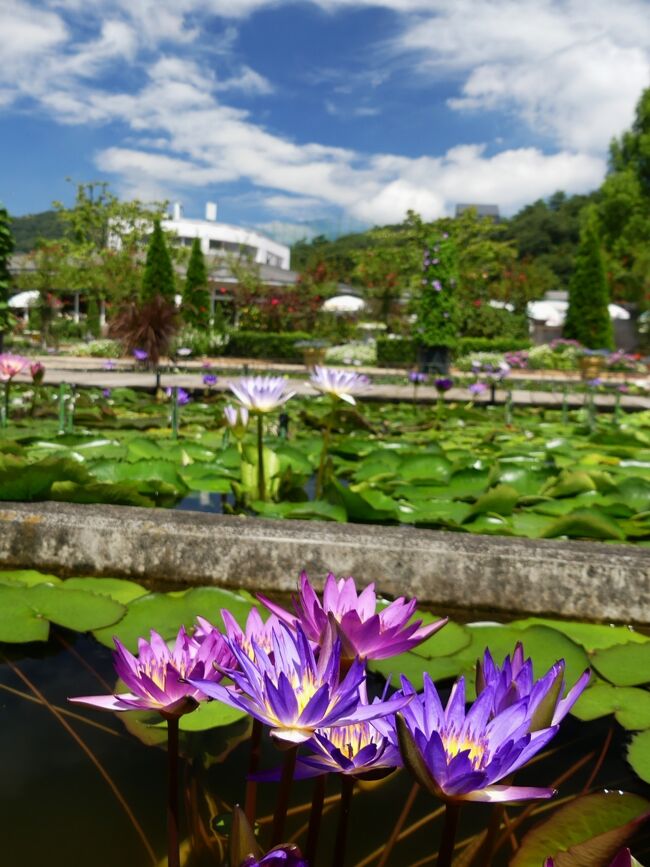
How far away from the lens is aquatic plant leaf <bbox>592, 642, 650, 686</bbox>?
963 mm

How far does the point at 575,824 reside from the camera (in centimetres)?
60

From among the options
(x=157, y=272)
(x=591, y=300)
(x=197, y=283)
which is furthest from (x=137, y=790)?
(x=197, y=283)

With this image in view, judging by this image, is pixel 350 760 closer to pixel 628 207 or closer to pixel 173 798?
pixel 173 798

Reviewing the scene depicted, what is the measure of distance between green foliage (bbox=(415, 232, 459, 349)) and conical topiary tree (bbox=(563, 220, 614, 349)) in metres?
7.02

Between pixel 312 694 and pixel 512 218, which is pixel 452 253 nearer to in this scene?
pixel 312 694

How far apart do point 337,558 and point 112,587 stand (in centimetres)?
40

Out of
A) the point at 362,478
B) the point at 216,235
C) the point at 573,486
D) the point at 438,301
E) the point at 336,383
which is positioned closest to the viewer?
the point at 336,383

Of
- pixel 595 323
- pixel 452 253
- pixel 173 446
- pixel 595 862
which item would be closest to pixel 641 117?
pixel 595 323

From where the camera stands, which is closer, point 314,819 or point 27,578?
point 314,819

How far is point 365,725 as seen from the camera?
469 mm

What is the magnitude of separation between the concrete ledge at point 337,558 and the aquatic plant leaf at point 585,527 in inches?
11.0

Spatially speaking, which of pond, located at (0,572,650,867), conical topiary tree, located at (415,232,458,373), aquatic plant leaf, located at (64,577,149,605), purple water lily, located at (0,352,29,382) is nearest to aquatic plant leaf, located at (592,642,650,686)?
pond, located at (0,572,650,867)

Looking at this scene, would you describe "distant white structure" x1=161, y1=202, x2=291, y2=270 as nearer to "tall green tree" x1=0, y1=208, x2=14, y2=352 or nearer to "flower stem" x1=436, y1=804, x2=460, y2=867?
"tall green tree" x1=0, y1=208, x2=14, y2=352

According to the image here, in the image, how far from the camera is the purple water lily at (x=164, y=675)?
0.46m
